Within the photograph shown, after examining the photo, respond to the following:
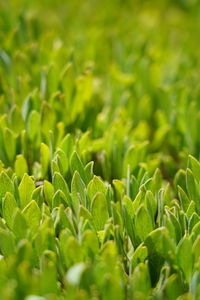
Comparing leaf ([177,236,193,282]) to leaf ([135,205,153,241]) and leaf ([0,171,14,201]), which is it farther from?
leaf ([0,171,14,201])

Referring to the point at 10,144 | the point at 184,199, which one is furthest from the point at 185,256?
the point at 10,144

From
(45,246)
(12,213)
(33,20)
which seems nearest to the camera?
(45,246)

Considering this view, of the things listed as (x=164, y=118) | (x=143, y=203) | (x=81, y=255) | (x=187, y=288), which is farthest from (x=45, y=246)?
(x=164, y=118)

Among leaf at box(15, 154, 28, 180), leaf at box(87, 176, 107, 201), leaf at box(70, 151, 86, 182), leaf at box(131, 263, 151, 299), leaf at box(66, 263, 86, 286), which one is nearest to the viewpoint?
leaf at box(66, 263, 86, 286)

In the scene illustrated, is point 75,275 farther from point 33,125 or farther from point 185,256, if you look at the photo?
point 33,125

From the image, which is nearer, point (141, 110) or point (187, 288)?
point (187, 288)

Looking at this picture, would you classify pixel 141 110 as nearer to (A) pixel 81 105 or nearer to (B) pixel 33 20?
(A) pixel 81 105

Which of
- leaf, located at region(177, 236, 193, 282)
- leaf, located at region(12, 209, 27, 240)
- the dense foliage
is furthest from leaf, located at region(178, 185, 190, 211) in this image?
leaf, located at region(12, 209, 27, 240)
